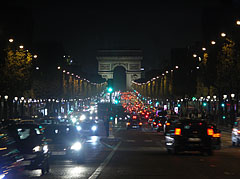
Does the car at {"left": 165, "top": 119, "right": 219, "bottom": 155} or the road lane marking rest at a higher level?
the car at {"left": 165, "top": 119, "right": 219, "bottom": 155}

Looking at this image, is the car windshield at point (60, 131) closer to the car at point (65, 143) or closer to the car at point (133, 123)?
the car at point (65, 143)

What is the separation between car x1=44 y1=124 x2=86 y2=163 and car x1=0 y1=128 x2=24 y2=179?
31.3 ft

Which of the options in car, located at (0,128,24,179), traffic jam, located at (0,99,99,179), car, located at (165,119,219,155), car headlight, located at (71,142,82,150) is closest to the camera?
car, located at (0,128,24,179)

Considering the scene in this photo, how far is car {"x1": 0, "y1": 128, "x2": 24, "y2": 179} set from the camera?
1238cm

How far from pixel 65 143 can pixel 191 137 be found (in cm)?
700

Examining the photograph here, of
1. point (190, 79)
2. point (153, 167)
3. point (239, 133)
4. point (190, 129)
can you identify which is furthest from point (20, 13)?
point (153, 167)

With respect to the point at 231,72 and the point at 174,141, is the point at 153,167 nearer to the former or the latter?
the point at 174,141

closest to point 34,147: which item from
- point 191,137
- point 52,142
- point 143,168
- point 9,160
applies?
point 9,160

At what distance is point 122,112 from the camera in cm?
11312

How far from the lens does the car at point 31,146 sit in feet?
53.5

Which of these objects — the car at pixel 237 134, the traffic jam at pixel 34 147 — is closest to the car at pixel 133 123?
the car at pixel 237 134

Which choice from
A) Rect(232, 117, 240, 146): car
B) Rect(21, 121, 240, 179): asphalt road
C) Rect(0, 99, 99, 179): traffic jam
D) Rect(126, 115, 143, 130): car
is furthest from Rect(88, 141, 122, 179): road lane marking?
Rect(126, 115, 143, 130): car

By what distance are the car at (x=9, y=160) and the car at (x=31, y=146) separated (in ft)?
4.44

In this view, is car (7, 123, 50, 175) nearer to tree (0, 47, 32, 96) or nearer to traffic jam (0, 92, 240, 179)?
traffic jam (0, 92, 240, 179)
